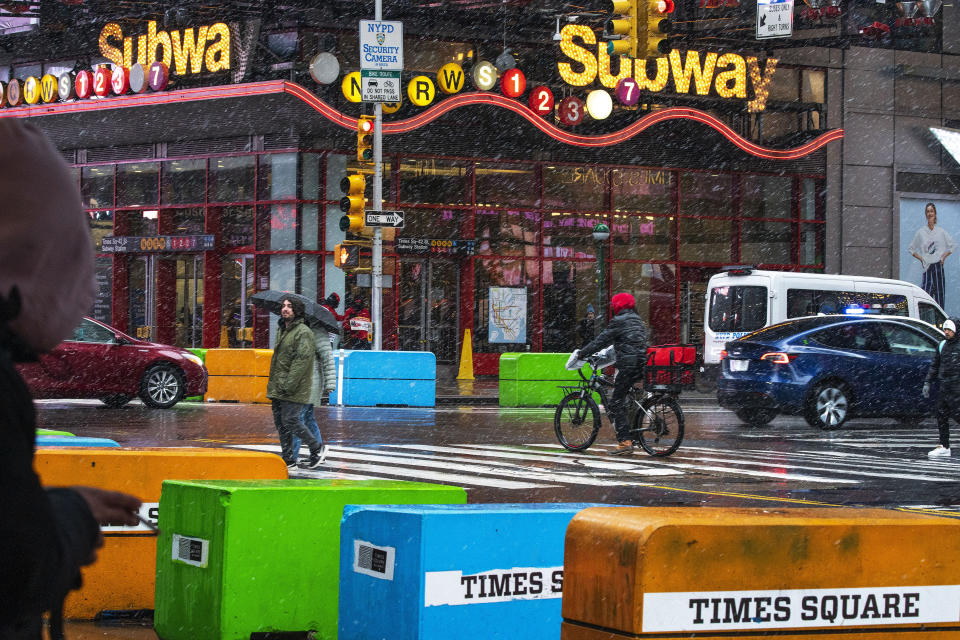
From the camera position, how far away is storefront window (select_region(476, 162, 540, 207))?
109 feet

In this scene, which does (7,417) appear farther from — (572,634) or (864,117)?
(864,117)

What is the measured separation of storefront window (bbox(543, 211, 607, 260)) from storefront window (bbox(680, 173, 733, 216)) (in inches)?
101

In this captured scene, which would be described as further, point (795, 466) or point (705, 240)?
point (705, 240)

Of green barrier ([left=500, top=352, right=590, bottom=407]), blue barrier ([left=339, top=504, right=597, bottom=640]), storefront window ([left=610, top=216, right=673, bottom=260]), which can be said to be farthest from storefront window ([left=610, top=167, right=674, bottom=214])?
blue barrier ([left=339, top=504, right=597, bottom=640])

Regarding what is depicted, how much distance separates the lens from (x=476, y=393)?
88.5 ft

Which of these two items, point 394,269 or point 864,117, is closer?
point 394,269

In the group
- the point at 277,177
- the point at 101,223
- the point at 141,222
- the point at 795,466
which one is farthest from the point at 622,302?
the point at 101,223

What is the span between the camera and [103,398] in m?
21.8

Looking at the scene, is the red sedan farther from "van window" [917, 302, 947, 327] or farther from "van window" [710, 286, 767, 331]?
"van window" [917, 302, 947, 327]

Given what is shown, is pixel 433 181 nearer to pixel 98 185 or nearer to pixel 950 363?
pixel 98 185

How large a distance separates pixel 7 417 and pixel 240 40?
29357 millimetres

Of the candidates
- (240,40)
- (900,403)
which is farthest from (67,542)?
(240,40)

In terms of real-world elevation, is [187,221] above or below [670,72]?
below

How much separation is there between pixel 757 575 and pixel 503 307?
2905 cm
